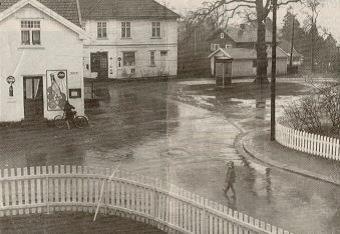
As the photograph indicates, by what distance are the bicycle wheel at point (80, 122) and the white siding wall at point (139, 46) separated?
2238 cm

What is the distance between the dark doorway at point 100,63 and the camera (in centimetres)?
4959

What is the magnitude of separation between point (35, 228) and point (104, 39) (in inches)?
1506

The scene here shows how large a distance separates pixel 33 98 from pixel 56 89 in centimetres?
122

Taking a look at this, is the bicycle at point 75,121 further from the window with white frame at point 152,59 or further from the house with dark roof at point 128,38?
the window with white frame at point 152,59

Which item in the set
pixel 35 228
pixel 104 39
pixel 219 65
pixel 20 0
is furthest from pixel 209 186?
pixel 104 39

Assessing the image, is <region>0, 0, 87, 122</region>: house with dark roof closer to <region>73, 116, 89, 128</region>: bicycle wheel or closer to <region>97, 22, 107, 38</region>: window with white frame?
<region>73, 116, 89, 128</region>: bicycle wheel

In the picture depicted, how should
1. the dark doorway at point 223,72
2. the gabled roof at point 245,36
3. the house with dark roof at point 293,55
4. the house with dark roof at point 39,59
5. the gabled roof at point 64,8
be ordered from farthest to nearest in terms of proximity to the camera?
1. the house with dark roof at point 293,55
2. the gabled roof at point 245,36
3. the dark doorway at point 223,72
4. the gabled roof at point 64,8
5. the house with dark roof at point 39,59

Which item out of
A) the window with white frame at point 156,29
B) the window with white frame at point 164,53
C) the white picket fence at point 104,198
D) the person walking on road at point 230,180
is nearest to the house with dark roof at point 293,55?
the window with white frame at point 164,53

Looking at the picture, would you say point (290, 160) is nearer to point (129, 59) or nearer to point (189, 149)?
point (189, 149)

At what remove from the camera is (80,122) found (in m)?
26.7

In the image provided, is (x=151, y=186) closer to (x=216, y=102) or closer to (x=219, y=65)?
(x=216, y=102)

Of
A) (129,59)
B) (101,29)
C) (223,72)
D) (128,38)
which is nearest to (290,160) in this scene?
(223,72)

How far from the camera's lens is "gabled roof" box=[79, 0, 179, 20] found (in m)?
49.8

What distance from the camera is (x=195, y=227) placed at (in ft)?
39.2
